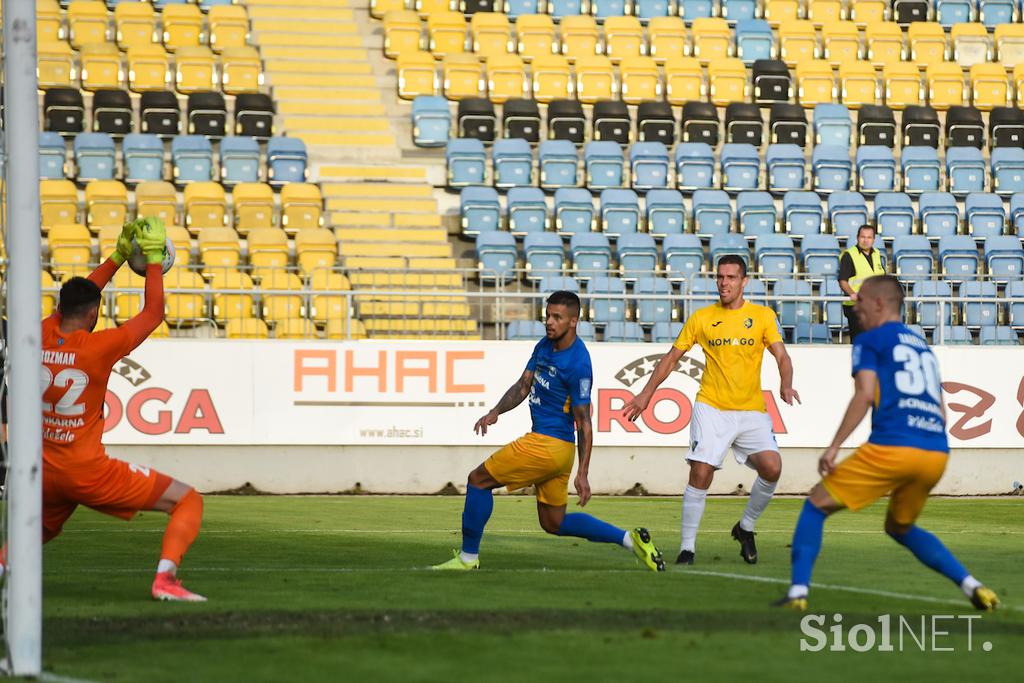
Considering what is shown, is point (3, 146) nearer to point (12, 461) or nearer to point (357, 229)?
point (12, 461)

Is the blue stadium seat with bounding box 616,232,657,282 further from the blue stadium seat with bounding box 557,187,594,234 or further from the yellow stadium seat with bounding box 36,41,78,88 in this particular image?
the yellow stadium seat with bounding box 36,41,78,88

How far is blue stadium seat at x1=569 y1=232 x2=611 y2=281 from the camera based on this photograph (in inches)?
879

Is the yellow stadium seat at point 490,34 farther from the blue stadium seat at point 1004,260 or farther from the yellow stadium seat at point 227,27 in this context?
the blue stadium seat at point 1004,260

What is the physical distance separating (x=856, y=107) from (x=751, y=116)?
3192 mm

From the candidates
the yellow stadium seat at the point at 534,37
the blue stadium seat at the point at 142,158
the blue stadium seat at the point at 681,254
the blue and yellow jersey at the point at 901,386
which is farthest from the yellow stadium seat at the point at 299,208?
the blue and yellow jersey at the point at 901,386

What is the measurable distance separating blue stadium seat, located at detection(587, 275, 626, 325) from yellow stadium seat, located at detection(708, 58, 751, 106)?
8380 millimetres

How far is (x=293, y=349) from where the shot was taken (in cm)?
1858

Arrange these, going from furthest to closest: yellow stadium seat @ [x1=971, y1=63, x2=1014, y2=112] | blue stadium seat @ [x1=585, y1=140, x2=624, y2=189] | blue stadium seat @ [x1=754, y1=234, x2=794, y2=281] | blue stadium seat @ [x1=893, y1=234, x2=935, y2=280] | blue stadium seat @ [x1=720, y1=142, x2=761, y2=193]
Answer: yellow stadium seat @ [x1=971, y1=63, x2=1014, y2=112], blue stadium seat @ [x1=720, y1=142, x2=761, y2=193], blue stadium seat @ [x1=585, y1=140, x2=624, y2=189], blue stadium seat @ [x1=893, y1=234, x2=935, y2=280], blue stadium seat @ [x1=754, y1=234, x2=794, y2=281]

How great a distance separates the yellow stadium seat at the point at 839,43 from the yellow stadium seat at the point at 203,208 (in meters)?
12.8

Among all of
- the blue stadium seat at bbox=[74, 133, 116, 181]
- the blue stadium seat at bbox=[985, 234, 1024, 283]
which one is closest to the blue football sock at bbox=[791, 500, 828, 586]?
the blue stadium seat at bbox=[985, 234, 1024, 283]

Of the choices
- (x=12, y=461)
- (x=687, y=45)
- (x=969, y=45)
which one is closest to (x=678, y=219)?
(x=687, y=45)

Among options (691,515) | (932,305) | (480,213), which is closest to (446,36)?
(480,213)

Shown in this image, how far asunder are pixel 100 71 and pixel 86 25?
1.62 metres

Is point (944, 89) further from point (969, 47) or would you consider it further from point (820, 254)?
point (820, 254)
